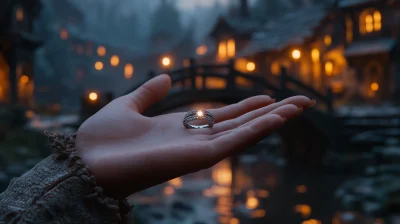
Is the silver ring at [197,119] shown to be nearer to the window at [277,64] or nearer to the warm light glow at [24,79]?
the warm light glow at [24,79]

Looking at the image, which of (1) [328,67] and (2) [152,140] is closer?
(2) [152,140]

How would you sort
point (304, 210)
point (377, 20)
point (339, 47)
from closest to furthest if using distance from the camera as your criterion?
1. point (304, 210)
2. point (377, 20)
3. point (339, 47)

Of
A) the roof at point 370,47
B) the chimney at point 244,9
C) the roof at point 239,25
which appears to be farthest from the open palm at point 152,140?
the chimney at point 244,9

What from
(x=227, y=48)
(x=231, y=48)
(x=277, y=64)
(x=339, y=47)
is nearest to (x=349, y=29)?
(x=339, y=47)

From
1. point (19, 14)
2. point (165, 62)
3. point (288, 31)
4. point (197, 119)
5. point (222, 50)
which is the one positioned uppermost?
point (222, 50)

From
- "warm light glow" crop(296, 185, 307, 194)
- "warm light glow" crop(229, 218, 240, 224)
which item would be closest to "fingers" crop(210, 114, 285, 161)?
"warm light glow" crop(229, 218, 240, 224)

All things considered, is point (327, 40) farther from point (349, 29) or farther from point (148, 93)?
point (148, 93)

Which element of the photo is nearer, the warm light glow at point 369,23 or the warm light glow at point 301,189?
the warm light glow at point 301,189

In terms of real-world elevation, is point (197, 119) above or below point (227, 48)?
below
